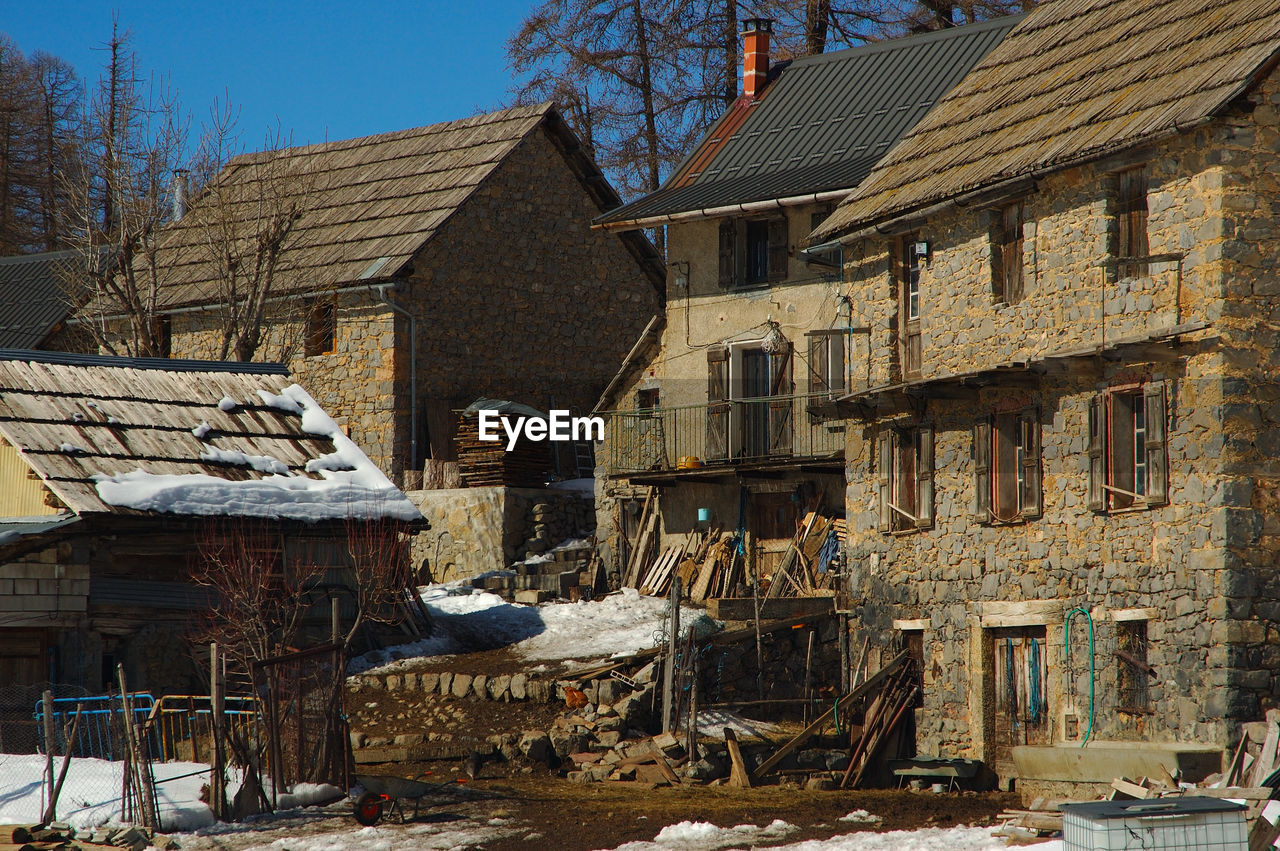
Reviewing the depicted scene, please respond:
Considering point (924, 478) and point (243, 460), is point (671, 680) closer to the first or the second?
point (924, 478)

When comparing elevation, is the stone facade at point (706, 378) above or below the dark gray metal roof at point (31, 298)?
below

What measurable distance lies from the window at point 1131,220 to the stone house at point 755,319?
27.7ft

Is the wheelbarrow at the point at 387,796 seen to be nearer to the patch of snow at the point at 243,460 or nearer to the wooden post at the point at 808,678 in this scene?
the wooden post at the point at 808,678

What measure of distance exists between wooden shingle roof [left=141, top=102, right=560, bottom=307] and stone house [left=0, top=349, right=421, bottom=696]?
9.19 metres

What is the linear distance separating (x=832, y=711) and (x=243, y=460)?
365 inches

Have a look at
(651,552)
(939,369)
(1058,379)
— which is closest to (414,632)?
(651,552)

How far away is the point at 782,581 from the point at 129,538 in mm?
10620

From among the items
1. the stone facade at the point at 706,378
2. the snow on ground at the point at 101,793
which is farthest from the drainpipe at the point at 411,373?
the snow on ground at the point at 101,793

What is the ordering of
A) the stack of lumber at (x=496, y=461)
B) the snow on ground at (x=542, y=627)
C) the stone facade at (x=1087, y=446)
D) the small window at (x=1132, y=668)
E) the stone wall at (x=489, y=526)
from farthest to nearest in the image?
the stack of lumber at (x=496, y=461) < the stone wall at (x=489, y=526) < the snow on ground at (x=542, y=627) < the small window at (x=1132, y=668) < the stone facade at (x=1087, y=446)

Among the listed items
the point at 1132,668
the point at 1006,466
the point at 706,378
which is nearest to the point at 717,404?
the point at 706,378

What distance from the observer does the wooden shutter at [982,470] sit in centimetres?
2280

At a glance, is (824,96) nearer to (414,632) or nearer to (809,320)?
(809,320)

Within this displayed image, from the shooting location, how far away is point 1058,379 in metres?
21.4

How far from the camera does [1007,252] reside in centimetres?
2275
